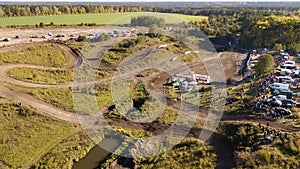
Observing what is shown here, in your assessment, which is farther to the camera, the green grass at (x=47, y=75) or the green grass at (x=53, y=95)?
the green grass at (x=47, y=75)

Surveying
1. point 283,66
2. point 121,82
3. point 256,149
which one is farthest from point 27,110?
point 283,66

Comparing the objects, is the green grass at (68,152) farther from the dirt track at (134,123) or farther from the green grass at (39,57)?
the green grass at (39,57)

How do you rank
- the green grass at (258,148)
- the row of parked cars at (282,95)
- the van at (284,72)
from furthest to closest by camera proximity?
the van at (284,72)
the row of parked cars at (282,95)
the green grass at (258,148)

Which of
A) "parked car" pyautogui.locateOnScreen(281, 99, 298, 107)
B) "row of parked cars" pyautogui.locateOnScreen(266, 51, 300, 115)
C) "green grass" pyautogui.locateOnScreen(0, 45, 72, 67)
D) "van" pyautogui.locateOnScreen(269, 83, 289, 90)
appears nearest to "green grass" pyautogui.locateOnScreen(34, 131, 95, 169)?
"green grass" pyautogui.locateOnScreen(0, 45, 72, 67)

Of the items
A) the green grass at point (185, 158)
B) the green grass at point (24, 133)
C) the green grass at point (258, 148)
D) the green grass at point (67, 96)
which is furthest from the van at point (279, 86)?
the green grass at point (24, 133)

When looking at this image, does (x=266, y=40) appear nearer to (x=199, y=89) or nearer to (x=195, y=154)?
(x=199, y=89)

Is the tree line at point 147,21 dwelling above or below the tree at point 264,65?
above

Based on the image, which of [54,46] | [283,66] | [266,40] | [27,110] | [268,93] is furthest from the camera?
[266,40]
